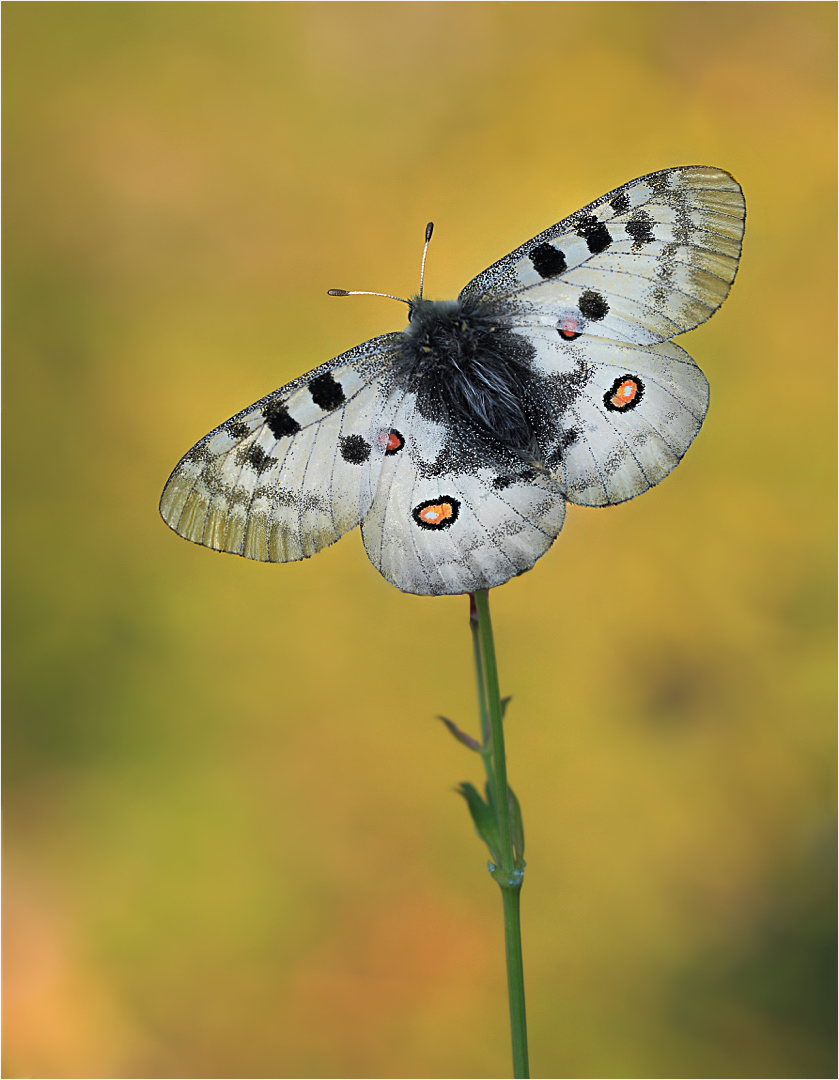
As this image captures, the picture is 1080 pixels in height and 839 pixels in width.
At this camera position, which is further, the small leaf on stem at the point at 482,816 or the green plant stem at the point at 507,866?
the small leaf on stem at the point at 482,816

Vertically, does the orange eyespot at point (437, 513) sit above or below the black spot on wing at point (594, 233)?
below

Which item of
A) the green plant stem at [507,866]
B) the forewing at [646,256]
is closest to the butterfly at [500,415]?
the forewing at [646,256]

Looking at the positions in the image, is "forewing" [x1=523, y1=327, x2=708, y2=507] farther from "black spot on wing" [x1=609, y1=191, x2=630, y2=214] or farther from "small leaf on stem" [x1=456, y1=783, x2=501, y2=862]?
"small leaf on stem" [x1=456, y1=783, x2=501, y2=862]

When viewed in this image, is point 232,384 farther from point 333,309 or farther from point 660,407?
point 660,407

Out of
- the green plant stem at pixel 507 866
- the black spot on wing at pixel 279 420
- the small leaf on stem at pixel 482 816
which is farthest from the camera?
the black spot on wing at pixel 279 420

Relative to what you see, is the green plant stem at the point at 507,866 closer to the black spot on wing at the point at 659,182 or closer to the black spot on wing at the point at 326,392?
the black spot on wing at the point at 326,392

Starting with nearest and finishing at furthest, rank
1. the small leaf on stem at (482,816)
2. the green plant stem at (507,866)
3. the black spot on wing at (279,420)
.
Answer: the green plant stem at (507,866) → the small leaf on stem at (482,816) → the black spot on wing at (279,420)
